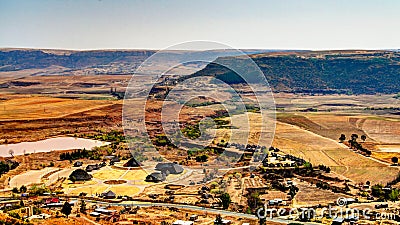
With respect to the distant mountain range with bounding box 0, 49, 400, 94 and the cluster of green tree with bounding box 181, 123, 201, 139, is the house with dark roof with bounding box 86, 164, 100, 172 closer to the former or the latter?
the cluster of green tree with bounding box 181, 123, 201, 139

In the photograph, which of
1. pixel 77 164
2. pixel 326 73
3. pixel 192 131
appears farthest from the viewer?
pixel 326 73

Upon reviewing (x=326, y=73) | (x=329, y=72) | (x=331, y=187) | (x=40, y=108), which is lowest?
(x=331, y=187)

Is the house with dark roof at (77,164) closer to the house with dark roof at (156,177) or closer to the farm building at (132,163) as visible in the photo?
the farm building at (132,163)

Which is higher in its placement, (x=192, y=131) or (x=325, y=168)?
(x=192, y=131)

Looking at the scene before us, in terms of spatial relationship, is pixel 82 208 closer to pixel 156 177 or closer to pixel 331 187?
pixel 156 177

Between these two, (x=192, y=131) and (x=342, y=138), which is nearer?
(x=342, y=138)

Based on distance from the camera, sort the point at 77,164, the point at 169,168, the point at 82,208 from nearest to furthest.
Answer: the point at 82,208 < the point at 169,168 < the point at 77,164

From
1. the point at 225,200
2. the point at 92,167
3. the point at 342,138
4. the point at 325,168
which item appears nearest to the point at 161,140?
the point at 92,167
